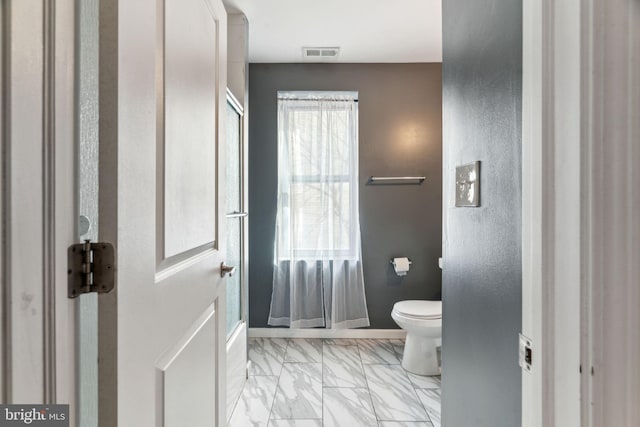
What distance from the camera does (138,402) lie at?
2.22 ft

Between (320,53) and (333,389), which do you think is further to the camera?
(320,53)

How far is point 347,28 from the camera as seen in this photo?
93.0 inches

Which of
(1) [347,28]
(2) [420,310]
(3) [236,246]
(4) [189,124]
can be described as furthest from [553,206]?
(1) [347,28]

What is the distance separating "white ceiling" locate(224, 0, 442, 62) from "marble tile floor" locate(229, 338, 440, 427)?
→ 246 centimetres

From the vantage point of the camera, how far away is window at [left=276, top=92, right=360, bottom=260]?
2.86 meters

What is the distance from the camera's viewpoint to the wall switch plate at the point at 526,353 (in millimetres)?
582

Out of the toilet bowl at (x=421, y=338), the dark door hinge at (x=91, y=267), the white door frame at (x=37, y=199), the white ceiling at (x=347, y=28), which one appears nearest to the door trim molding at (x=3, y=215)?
the white door frame at (x=37, y=199)

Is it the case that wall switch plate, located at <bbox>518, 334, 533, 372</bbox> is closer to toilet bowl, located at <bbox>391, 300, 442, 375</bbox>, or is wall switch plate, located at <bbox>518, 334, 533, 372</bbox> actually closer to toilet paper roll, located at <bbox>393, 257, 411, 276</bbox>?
toilet bowl, located at <bbox>391, 300, 442, 375</bbox>

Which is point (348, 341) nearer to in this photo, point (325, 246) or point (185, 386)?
point (325, 246)

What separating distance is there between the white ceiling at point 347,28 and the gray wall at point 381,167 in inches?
6.1

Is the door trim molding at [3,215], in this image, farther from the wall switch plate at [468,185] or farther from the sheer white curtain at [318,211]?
the sheer white curtain at [318,211]
